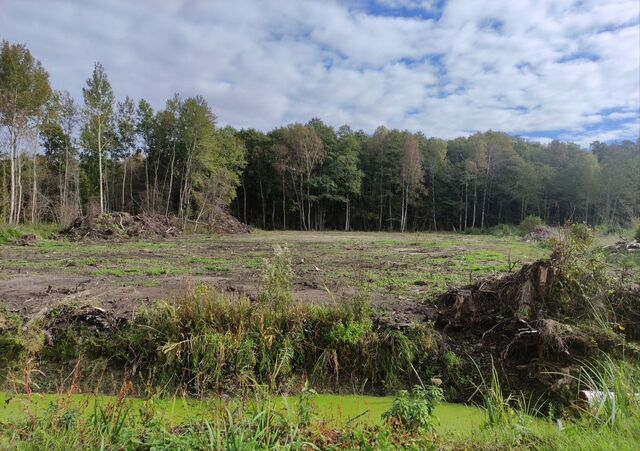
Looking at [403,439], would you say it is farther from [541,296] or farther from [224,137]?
[224,137]

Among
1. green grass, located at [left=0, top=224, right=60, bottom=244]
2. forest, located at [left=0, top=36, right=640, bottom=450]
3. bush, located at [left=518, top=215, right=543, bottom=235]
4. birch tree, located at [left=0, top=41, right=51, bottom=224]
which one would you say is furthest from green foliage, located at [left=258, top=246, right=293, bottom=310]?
bush, located at [left=518, top=215, right=543, bottom=235]

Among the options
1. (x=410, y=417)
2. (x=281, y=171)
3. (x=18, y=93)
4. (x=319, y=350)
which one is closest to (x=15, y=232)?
(x=18, y=93)

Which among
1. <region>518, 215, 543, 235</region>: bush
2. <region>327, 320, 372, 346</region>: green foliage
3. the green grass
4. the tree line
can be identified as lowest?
<region>327, 320, 372, 346</region>: green foliage

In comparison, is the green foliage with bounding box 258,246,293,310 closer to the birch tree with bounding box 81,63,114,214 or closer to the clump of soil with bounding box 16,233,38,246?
the clump of soil with bounding box 16,233,38,246

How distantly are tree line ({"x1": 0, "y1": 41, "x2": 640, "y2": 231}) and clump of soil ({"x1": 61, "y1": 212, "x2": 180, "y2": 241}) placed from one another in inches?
217

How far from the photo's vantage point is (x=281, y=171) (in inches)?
1690

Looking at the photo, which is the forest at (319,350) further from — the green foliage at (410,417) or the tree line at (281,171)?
the tree line at (281,171)

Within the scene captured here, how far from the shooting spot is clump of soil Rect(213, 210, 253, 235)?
104ft

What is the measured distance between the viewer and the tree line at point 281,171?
27.7m

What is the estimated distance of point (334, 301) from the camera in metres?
6.46

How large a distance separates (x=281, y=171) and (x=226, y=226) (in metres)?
12.3

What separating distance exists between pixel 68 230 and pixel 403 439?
22795 mm

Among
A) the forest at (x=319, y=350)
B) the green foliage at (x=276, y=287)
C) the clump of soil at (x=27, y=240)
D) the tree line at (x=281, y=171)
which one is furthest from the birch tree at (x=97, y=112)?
the green foliage at (x=276, y=287)

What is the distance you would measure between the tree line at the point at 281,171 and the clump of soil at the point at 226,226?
784 mm
